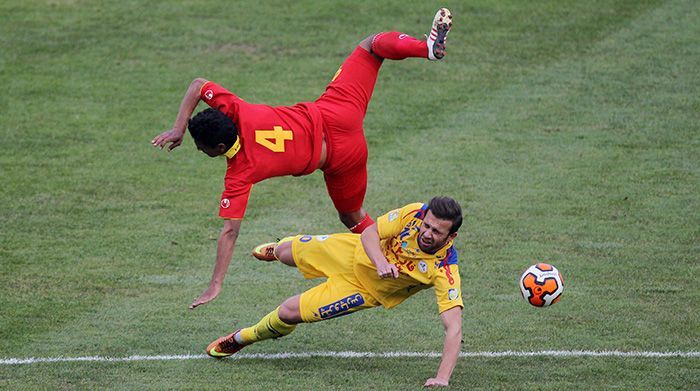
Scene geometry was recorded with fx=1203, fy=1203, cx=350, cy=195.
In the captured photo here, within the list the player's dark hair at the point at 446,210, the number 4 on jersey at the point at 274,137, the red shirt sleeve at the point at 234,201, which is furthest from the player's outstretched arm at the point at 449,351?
the number 4 on jersey at the point at 274,137

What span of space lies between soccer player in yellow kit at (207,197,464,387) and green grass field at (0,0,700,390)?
1.23ft

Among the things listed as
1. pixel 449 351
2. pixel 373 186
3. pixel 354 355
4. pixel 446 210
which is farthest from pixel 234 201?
pixel 373 186

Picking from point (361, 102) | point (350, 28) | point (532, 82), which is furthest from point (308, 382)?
point (350, 28)

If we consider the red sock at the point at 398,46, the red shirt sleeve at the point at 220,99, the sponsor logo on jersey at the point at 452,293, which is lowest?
the sponsor logo on jersey at the point at 452,293

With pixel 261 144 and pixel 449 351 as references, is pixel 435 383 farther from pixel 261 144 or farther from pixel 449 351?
pixel 261 144

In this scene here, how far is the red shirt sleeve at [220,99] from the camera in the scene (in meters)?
10.3

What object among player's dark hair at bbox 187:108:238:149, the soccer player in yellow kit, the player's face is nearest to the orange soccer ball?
the soccer player in yellow kit

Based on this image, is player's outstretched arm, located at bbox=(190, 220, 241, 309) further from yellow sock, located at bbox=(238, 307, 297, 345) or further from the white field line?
the white field line

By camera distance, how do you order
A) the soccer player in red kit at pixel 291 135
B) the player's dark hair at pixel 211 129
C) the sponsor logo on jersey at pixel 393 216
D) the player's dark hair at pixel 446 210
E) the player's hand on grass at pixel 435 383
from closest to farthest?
the player's dark hair at pixel 446 210, the player's hand on grass at pixel 435 383, the sponsor logo on jersey at pixel 393 216, the player's dark hair at pixel 211 129, the soccer player in red kit at pixel 291 135

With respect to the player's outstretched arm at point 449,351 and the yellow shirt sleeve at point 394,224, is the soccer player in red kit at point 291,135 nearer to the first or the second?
the yellow shirt sleeve at point 394,224

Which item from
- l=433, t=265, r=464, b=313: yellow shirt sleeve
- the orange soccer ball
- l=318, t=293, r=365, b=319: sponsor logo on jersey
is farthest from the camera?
the orange soccer ball

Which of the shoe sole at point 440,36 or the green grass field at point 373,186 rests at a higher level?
the shoe sole at point 440,36

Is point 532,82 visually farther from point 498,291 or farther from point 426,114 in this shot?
point 498,291

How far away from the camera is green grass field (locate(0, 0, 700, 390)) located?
10.4 m
